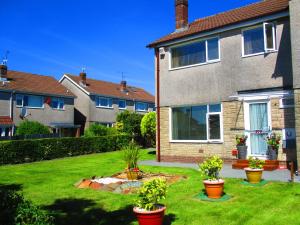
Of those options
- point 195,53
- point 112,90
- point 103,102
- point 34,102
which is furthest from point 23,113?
point 195,53

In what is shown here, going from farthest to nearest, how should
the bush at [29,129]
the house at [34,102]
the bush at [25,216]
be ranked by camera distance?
the house at [34,102] → the bush at [29,129] → the bush at [25,216]

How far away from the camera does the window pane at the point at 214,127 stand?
17.6m

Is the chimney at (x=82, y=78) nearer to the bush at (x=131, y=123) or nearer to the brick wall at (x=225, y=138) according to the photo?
the bush at (x=131, y=123)

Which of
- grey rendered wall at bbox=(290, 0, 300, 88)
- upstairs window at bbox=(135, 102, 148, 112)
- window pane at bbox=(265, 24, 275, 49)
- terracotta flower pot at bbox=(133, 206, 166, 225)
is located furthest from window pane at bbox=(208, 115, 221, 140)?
upstairs window at bbox=(135, 102, 148, 112)

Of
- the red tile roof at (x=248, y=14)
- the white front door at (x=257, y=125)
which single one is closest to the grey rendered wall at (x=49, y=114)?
the red tile roof at (x=248, y=14)

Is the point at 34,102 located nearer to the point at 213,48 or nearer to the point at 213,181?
the point at 213,48

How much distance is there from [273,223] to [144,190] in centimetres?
307

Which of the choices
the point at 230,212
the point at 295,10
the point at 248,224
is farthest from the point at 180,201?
the point at 295,10

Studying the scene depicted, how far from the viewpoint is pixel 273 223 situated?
7.36 metres

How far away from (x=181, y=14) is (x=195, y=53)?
434 cm

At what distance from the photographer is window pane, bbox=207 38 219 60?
58.6 ft

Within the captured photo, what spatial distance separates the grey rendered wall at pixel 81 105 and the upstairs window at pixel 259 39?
3189 centimetres

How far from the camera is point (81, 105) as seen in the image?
46250mm

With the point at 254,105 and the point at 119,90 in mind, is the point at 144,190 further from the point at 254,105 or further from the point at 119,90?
the point at 119,90
